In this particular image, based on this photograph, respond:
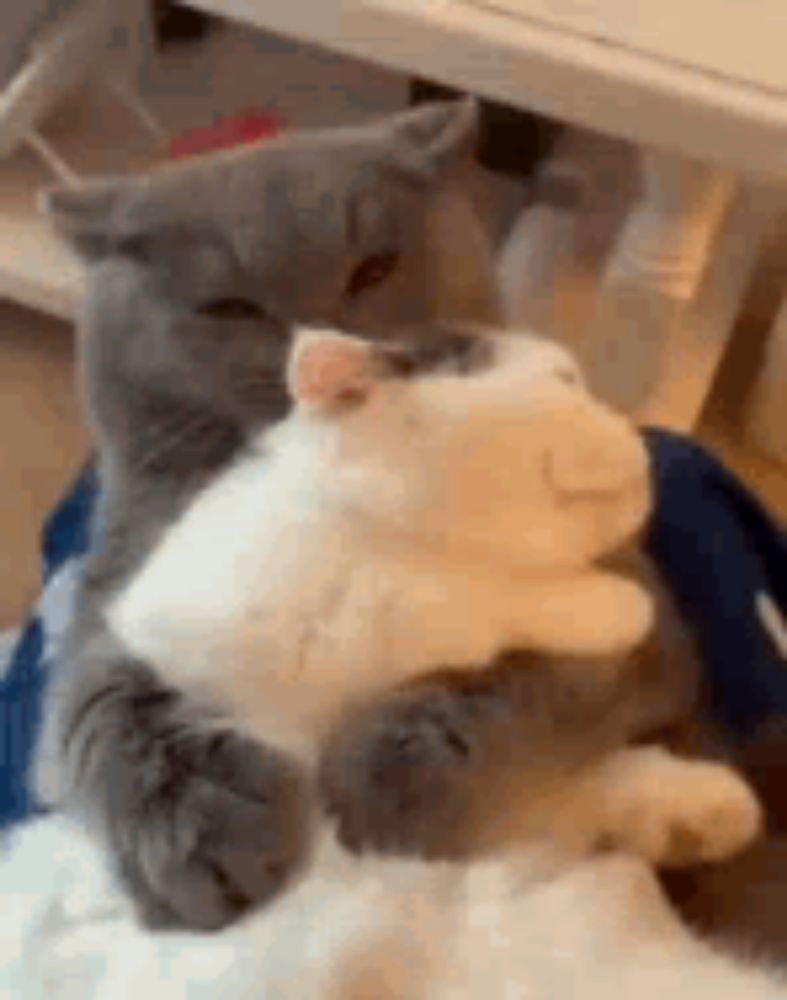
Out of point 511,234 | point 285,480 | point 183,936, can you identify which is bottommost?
point 511,234

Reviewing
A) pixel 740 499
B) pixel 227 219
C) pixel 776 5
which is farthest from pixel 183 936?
pixel 776 5

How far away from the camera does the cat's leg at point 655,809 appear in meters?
0.56

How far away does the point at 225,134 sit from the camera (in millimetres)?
1120

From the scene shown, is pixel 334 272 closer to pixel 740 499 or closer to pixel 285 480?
pixel 285 480

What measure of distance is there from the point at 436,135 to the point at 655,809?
0.29 metres

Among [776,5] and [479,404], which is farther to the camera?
[776,5]

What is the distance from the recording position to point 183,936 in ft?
1.74

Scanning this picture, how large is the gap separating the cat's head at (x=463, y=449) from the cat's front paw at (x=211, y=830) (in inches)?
3.6

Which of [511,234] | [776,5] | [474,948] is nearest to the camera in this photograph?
[474,948]

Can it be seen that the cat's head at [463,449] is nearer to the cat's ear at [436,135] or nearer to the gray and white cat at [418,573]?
the gray and white cat at [418,573]

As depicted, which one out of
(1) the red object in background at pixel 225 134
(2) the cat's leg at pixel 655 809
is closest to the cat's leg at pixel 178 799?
(2) the cat's leg at pixel 655 809

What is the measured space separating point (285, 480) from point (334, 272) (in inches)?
3.7

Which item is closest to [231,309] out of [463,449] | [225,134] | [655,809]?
[463,449]

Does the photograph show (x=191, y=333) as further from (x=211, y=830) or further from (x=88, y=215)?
(x=211, y=830)
